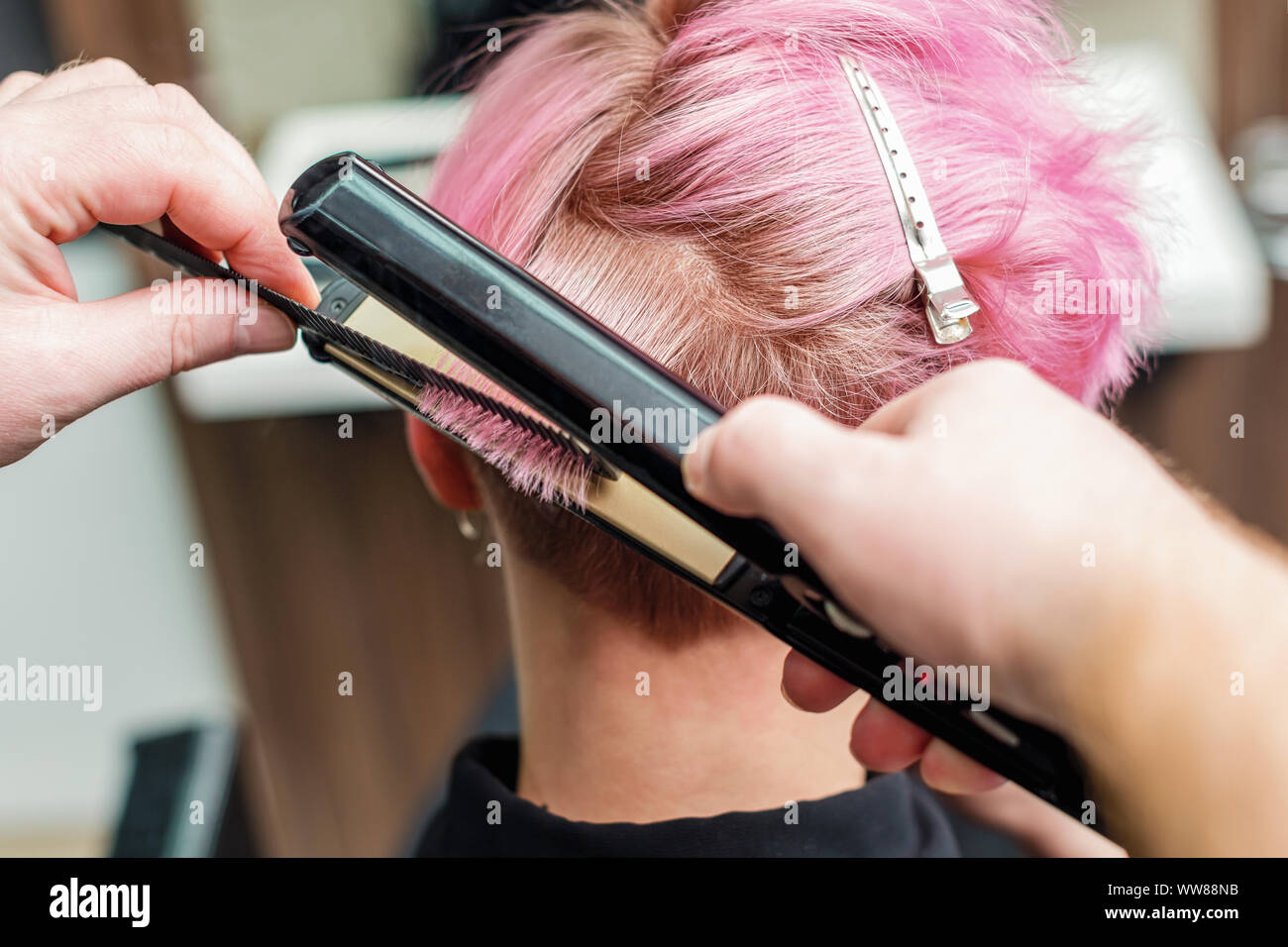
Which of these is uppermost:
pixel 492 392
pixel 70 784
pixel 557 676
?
pixel 492 392

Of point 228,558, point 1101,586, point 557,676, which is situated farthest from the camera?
point 228,558

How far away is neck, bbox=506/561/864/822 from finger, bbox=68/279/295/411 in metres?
0.21

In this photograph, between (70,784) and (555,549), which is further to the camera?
(70,784)

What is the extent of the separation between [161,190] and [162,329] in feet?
0.22

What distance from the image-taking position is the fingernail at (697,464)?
32 centimetres

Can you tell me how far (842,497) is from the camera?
30 centimetres

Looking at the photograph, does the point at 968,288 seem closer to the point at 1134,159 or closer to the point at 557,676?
the point at 1134,159

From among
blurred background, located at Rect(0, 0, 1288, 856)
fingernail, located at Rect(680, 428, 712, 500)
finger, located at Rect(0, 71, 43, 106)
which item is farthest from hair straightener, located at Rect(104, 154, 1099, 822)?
blurred background, located at Rect(0, 0, 1288, 856)

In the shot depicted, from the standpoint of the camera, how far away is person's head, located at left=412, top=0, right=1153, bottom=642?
1.45 feet

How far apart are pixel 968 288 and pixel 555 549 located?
0.26 meters

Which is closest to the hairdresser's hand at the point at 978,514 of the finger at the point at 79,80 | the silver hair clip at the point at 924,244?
the silver hair clip at the point at 924,244

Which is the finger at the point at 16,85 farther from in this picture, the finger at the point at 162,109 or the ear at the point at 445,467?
the ear at the point at 445,467

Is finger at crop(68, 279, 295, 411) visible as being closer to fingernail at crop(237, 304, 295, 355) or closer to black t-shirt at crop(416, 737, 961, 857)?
fingernail at crop(237, 304, 295, 355)
